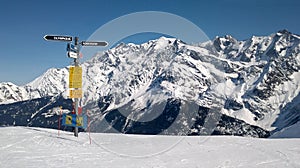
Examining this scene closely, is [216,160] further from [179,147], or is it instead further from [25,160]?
[25,160]

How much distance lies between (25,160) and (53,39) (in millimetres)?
9519

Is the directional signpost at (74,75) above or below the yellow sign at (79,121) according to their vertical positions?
above

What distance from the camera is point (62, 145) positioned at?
1797 centimetres

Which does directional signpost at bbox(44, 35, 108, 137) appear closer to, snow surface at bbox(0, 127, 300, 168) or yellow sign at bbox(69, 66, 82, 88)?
yellow sign at bbox(69, 66, 82, 88)

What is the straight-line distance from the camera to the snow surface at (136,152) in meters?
13.6

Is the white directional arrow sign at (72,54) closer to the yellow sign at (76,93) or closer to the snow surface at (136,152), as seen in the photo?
the yellow sign at (76,93)

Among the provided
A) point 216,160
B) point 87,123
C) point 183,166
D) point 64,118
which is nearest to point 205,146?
point 216,160

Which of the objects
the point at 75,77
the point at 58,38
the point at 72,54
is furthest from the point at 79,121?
the point at 58,38

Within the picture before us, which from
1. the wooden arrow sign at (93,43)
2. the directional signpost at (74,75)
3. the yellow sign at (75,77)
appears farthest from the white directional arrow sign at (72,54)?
the wooden arrow sign at (93,43)

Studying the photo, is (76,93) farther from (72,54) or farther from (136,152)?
(136,152)

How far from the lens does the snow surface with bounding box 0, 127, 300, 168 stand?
44.5 feet

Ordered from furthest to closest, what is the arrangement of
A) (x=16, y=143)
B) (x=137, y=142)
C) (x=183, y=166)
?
(x=137, y=142)
(x=16, y=143)
(x=183, y=166)

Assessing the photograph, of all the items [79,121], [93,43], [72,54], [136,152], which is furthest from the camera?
[93,43]

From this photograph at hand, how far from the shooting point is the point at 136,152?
16.9 meters
